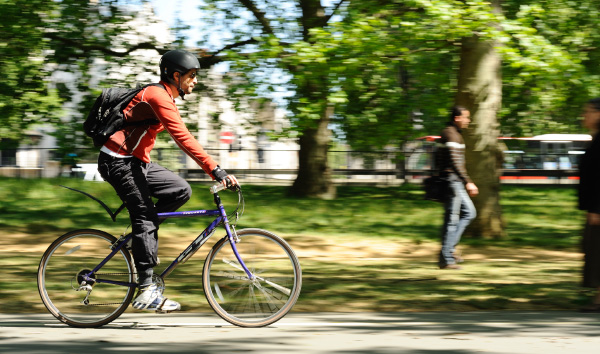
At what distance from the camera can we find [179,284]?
7746mm

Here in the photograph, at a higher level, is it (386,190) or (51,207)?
(51,207)

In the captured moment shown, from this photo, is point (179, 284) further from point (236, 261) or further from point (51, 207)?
point (51, 207)

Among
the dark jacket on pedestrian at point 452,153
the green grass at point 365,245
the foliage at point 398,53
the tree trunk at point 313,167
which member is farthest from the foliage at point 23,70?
the dark jacket on pedestrian at point 452,153

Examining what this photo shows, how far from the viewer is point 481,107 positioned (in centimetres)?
1248

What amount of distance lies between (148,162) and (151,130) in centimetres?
24

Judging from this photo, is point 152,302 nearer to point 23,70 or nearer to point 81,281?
point 81,281

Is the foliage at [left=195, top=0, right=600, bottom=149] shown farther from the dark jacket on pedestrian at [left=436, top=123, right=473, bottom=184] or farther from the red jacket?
the red jacket

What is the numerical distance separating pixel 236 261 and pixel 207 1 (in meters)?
12.1

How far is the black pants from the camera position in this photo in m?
5.50

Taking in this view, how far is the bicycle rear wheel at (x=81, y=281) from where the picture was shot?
18.7 ft

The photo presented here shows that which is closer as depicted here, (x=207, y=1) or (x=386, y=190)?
(x=207, y=1)

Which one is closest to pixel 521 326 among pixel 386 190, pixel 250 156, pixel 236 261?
pixel 236 261

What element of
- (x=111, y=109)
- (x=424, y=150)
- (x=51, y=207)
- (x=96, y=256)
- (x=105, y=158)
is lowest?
(x=424, y=150)

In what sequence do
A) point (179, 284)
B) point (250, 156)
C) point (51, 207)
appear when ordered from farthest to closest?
point (250, 156), point (51, 207), point (179, 284)
